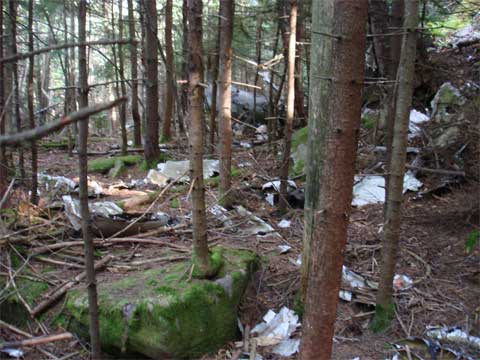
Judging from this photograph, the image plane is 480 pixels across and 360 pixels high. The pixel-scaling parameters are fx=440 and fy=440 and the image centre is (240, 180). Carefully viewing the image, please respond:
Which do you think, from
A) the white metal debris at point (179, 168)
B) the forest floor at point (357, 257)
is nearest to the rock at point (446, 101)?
the forest floor at point (357, 257)

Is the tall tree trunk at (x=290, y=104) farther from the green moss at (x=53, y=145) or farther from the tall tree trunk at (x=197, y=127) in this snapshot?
the green moss at (x=53, y=145)

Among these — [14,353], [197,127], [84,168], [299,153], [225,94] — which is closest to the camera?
[84,168]

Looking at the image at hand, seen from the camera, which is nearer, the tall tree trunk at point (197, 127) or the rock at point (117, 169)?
the tall tree trunk at point (197, 127)

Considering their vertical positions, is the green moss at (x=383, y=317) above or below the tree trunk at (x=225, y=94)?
below

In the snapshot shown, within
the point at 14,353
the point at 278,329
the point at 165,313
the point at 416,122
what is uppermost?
the point at 416,122

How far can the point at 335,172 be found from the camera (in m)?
2.75

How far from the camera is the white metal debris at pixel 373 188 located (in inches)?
338

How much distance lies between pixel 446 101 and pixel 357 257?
18.9 feet

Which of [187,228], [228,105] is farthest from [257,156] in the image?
[187,228]

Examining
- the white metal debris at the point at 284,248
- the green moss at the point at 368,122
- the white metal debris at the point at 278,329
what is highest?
the green moss at the point at 368,122

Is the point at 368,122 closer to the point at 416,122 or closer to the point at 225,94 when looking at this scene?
the point at 416,122

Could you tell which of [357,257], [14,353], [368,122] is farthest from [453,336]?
[368,122]

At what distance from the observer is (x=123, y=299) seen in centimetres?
474

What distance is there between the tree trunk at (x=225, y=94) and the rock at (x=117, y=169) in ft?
15.0
